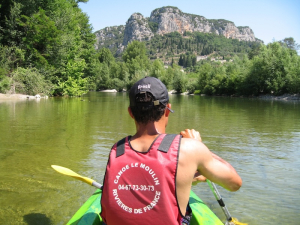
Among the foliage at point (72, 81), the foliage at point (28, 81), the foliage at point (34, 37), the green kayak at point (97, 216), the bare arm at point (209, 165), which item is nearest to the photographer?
the bare arm at point (209, 165)

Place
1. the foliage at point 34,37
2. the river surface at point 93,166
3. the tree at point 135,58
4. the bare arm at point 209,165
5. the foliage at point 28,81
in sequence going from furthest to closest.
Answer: the tree at point 135,58 < the foliage at point 34,37 < the foliage at point 28,81 < the river surface at point 93,166 < the bare arm at point 209,165

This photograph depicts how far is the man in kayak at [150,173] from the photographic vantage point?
192 cm

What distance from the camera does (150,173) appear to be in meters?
1.92

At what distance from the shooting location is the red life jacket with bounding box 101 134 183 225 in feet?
6.30

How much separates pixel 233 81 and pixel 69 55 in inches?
1205

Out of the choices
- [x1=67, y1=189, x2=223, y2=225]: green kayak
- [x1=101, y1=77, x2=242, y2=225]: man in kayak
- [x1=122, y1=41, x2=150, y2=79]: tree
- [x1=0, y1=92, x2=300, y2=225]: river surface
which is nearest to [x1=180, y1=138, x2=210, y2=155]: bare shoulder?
[x1=101, y1=77, x2=242, y2=225]: man in kayak

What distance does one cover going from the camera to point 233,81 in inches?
2119

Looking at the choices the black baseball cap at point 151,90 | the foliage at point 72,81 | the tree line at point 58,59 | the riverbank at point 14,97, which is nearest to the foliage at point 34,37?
the tree line at point 58,59

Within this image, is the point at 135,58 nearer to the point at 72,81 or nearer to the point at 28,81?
the point at 72,81

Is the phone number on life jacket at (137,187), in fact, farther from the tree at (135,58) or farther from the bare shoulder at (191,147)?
the tree at (135,58)

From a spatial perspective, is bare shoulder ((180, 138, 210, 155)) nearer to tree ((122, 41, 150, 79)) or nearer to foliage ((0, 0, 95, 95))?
foliage ((0, 0, 95, 95))

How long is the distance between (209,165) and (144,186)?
505 millimetres

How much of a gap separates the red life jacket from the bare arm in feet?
0.34

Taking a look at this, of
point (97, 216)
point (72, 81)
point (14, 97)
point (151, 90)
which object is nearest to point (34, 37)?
point (14, 97)
